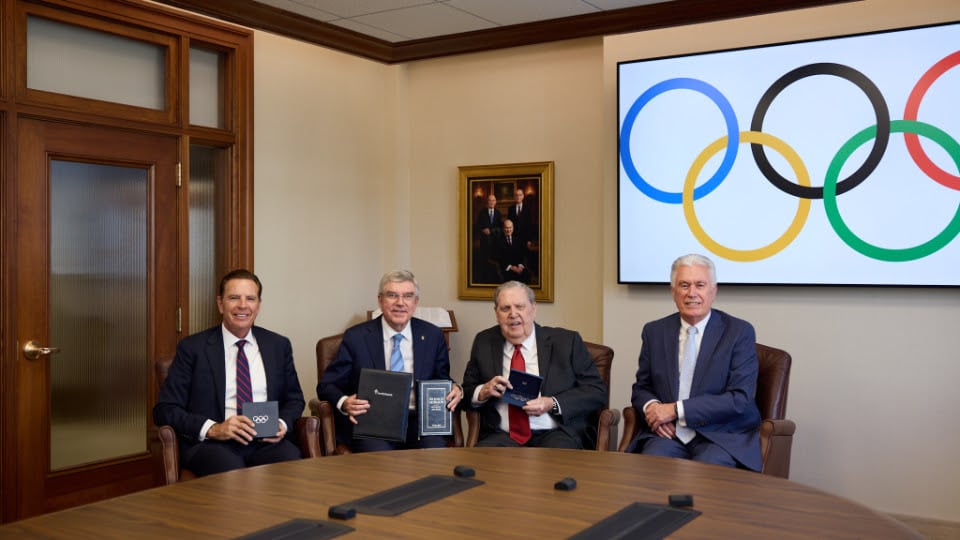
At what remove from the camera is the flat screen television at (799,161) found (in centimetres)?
530

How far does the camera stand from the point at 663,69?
612 centimetres

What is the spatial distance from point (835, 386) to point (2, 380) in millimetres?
4736

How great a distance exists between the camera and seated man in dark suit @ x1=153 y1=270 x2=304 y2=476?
4234 mm

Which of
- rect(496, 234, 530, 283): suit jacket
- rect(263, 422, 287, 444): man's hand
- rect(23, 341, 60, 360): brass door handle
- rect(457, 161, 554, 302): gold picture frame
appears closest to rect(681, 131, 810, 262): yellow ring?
rect(457, 161, 554, 302): gold picture frame

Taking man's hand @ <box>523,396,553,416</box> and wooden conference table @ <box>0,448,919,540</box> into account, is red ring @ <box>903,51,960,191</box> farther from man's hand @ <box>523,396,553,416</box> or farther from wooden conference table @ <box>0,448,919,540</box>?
wooden conference table @ <box>0,448,919,540</box>

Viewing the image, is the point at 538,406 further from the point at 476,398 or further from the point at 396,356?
the point at 396,356

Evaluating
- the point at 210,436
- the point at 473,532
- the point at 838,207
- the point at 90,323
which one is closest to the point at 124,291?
the point at 90,323

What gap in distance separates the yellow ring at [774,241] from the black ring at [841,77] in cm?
5

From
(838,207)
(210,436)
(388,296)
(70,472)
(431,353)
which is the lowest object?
(70,472)

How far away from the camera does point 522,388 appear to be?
4.47m

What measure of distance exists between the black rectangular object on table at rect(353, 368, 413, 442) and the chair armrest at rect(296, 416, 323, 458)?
0.19 m

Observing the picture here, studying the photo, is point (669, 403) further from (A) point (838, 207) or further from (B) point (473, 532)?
(B) point (473, 532)

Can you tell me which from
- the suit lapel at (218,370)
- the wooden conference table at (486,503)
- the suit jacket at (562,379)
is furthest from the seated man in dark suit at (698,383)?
the suit lapel at (218,370)

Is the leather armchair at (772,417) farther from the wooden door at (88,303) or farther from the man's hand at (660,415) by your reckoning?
the wooden door at (88,303)
